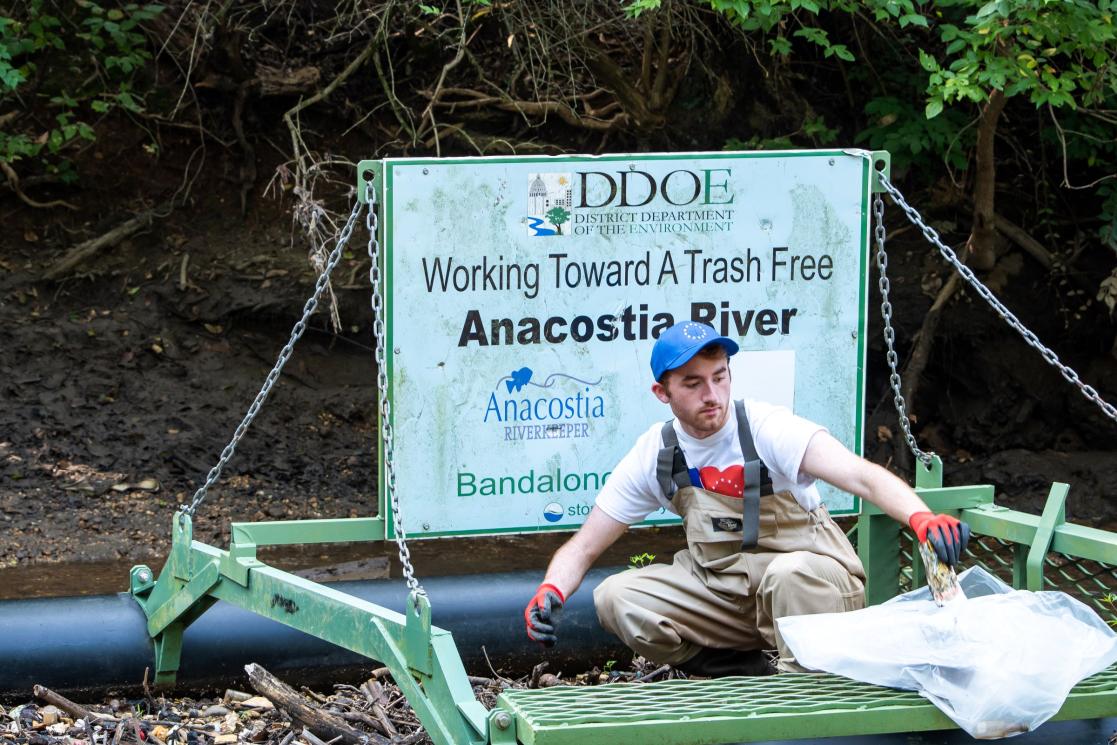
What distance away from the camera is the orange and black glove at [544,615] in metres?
4.48

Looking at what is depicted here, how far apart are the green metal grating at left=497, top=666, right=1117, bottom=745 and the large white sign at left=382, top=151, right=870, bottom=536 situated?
4.53 feet

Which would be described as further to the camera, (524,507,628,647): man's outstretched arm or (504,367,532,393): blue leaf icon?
(504,367,532,393): blue leaf icon

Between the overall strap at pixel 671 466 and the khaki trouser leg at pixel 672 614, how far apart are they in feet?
0.94

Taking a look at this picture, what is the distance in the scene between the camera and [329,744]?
5121 mm

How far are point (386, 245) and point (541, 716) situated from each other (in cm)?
207

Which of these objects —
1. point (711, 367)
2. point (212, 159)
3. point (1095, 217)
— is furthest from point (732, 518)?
point (212, 159)

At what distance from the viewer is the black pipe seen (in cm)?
552

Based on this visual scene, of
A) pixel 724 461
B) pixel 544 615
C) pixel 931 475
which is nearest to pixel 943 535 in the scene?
pixel 724 461

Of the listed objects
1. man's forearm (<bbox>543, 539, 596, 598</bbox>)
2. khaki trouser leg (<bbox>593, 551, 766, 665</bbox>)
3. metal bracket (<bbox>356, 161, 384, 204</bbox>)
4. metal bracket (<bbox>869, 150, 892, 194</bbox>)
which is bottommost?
khaki trouser leg (<bbox>593, 551, 766, 665</bbox>)

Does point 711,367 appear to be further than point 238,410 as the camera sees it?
No

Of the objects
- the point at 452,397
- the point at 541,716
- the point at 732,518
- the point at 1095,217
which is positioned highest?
the point at 1095,217

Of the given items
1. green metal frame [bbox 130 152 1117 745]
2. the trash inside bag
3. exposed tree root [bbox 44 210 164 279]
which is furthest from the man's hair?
exposed tree root [bbox 44 210 164 279]

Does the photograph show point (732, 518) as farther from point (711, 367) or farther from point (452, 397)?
point (452, 397)

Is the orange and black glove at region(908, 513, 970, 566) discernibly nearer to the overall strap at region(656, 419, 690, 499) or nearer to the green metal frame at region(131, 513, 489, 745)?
the overall strap at region(656, 419, 690, 499)
